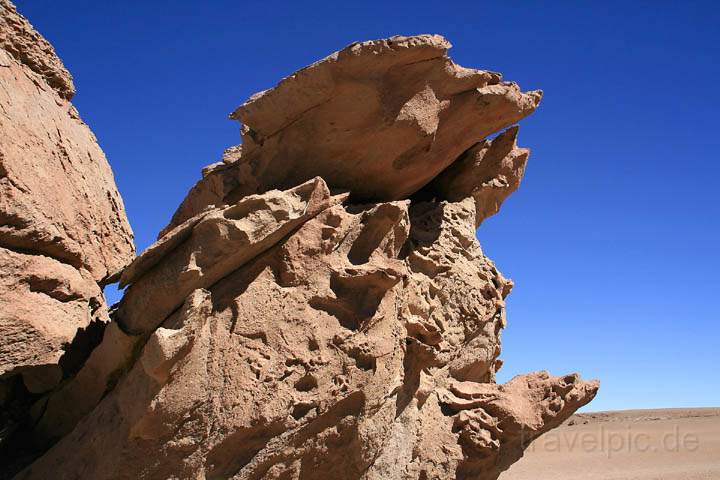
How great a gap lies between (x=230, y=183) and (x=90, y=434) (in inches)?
113

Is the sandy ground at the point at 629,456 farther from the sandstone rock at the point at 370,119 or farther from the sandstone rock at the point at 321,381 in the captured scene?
the sandstone rock at the point at 370,119

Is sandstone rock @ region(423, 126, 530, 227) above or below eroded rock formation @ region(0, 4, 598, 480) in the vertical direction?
above

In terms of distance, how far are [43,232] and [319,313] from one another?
2799 millimetres

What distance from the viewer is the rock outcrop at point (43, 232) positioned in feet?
19.4

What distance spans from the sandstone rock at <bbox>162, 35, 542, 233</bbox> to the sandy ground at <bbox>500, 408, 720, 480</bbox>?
11.4 metres

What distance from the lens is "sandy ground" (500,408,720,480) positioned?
67.4 ft

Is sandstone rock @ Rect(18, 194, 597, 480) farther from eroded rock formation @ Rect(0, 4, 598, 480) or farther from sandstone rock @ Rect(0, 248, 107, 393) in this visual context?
sandstone rock @ Rect(0, 248, 107, 393)

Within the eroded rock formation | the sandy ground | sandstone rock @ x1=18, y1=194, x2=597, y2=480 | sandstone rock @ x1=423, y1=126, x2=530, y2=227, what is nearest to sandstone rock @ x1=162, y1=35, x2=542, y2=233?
the eroded rock formation

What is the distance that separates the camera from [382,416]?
590cm

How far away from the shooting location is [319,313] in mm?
5746

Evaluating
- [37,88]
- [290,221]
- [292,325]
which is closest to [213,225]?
[290,221]

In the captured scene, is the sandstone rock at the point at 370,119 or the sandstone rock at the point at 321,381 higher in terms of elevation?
the sandstone rock at the point at 370,119

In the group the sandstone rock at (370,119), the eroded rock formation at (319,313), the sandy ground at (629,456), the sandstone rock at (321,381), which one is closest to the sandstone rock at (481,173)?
the eroded rock formation at (319,313)

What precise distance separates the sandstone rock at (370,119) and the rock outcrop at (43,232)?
5.09ft
